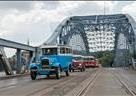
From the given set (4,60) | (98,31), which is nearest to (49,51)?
(4,60)

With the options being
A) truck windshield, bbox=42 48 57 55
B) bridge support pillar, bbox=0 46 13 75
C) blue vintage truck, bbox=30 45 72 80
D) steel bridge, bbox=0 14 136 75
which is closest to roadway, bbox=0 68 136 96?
blue vintage truck, bbox=30 45 72 80

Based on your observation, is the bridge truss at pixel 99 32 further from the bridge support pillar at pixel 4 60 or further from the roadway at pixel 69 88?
the roadway at pixel 69 88

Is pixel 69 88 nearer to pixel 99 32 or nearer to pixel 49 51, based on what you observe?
pixel 49 51

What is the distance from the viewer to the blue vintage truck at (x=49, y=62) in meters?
35.3

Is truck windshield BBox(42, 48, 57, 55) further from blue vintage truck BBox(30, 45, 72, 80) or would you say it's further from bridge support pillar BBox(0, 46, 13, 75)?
bridge support pillar BBox(0, 46, 13, 75)

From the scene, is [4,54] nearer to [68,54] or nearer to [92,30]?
[68,54]

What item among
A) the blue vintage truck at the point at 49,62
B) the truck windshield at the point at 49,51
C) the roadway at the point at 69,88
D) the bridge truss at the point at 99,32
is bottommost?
the roadway at the point at 69,88

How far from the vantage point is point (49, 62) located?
3534cm

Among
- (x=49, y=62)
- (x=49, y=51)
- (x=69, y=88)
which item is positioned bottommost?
(x=69, y=88)

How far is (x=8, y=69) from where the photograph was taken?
4422cm

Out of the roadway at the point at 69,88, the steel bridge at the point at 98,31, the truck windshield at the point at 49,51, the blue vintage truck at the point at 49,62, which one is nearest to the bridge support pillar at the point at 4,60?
the blue vintage truck at the point at 49,62

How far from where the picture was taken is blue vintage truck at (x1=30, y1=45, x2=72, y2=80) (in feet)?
116

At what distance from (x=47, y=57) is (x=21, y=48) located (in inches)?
560

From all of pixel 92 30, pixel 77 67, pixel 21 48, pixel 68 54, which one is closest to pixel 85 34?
pixel 92 30
